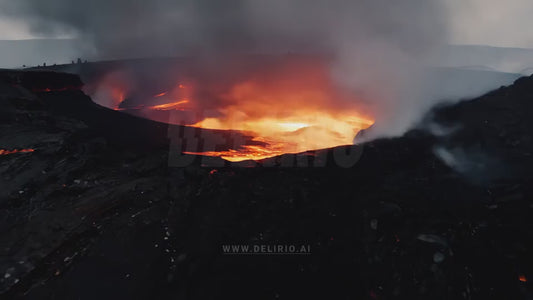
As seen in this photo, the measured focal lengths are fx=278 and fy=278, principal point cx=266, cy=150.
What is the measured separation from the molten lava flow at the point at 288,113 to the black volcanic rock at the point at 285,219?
84.5 inches

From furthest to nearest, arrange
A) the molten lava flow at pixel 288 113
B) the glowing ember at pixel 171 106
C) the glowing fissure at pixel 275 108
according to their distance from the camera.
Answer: the glowing ember at pixel 171 106 < the glowing fissure at pixel 275 108 < the molten lava flow at pixel 288 113

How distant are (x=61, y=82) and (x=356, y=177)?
15185mm

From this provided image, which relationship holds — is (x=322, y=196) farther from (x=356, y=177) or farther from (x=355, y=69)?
(x=355, y=69)

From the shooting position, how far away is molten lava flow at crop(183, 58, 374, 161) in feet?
33.8

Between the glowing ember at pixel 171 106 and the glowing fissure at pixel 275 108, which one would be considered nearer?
the glowing fissure at pixel 275 108

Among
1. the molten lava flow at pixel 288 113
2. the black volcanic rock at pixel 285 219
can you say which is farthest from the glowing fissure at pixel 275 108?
the black volcanic rock at pixel 285 219

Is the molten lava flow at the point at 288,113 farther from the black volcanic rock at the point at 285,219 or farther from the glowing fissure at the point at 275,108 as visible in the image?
the black volcanic rock at the point at 285,219

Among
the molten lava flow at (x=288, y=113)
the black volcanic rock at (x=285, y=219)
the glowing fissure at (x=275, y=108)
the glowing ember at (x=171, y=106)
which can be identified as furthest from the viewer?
the glowing ember at (x=171, y=106)

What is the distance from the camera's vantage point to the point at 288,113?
1490cm

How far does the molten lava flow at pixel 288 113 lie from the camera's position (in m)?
10.3

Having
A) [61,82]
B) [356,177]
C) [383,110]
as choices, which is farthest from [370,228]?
[61,82]

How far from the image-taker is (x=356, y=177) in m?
6.90

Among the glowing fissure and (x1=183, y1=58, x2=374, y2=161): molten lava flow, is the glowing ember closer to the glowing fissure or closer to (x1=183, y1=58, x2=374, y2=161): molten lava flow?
the glowing fissure

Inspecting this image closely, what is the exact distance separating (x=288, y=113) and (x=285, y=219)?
9890mm
